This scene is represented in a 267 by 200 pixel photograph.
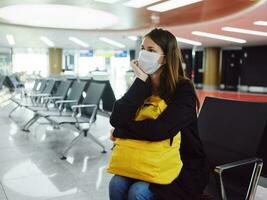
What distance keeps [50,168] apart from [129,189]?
1841 mm

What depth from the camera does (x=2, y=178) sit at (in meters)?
2.75

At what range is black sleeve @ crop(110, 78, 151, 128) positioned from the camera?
143cm

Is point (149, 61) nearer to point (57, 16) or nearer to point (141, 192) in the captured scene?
point (141, 192)

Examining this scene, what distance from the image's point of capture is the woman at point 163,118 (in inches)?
53.4

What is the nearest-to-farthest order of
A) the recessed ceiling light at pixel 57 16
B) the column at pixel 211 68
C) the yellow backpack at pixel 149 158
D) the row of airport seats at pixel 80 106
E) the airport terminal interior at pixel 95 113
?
the yellow backpack at pixel 149 158, the airport terminal interior at pixel 95 113, the row of airport seats at pixel 80 106, the recessed ceiling light at pixel 57 16, the column at pixel 211 68

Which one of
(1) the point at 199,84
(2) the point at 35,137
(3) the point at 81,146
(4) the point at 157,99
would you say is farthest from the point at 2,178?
(1) the point at 199,84

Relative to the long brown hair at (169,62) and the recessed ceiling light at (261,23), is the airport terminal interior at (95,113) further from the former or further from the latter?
the long brown hair at (169,62)

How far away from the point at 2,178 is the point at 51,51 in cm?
2083

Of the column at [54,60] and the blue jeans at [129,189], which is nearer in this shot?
the blue jeans at [129,189]

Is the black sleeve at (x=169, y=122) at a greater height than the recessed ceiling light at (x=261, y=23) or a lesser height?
lesser

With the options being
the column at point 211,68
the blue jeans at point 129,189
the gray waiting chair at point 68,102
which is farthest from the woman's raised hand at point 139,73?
the column at point 211,68

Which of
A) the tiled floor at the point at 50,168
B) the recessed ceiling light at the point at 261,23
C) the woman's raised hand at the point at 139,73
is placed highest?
the recessed ceiling light at the point at 261,23

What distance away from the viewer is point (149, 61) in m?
1.50

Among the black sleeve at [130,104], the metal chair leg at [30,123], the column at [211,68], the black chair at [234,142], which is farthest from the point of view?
the column at [211,68]
